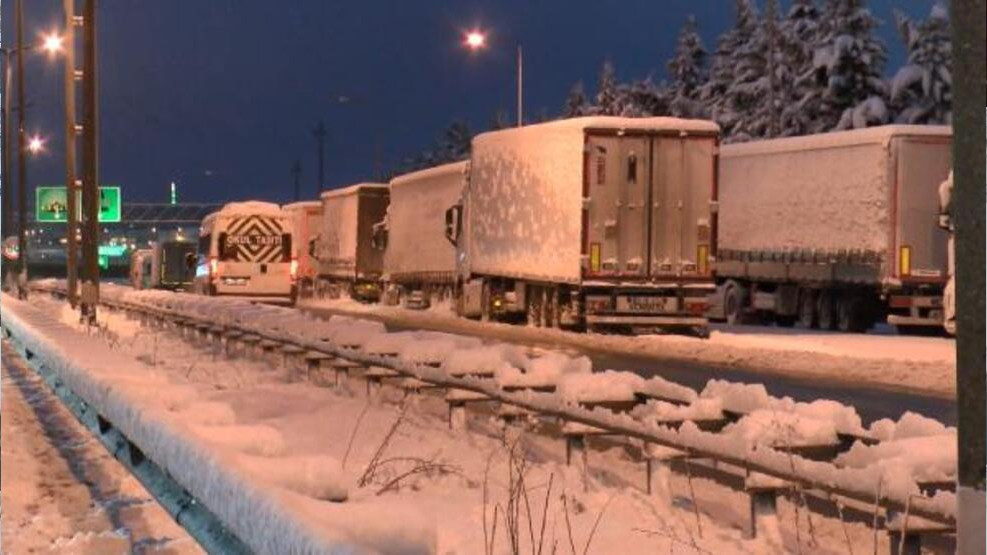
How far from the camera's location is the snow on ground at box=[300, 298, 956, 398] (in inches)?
802

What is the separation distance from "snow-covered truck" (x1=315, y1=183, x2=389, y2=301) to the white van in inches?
325

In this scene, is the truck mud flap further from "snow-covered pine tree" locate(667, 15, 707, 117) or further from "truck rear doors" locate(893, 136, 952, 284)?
"snow-covered pine tree" locate(667, 15, 707, 117)

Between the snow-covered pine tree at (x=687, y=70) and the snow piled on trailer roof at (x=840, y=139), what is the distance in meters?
49.8

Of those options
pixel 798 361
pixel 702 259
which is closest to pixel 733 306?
pixel 702 259

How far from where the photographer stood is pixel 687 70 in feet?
284

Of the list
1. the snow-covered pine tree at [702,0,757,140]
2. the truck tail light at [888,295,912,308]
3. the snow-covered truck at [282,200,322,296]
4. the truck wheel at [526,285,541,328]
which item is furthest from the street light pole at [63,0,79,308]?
the snow-covered pine tree at [702,0,757,140]

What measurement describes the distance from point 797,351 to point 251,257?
21.7m

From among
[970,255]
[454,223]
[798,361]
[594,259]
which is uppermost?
[454,223]

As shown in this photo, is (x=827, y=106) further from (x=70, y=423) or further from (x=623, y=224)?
(x=70, y=423)

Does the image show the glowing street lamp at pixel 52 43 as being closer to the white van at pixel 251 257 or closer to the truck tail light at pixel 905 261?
the white van at pixel 251 257

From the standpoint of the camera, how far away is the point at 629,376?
12234 millimetres

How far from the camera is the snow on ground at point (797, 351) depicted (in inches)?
802

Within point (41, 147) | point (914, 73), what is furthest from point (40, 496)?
point (41, 147)

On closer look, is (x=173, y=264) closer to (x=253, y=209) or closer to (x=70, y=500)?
(x=253, y=209)
